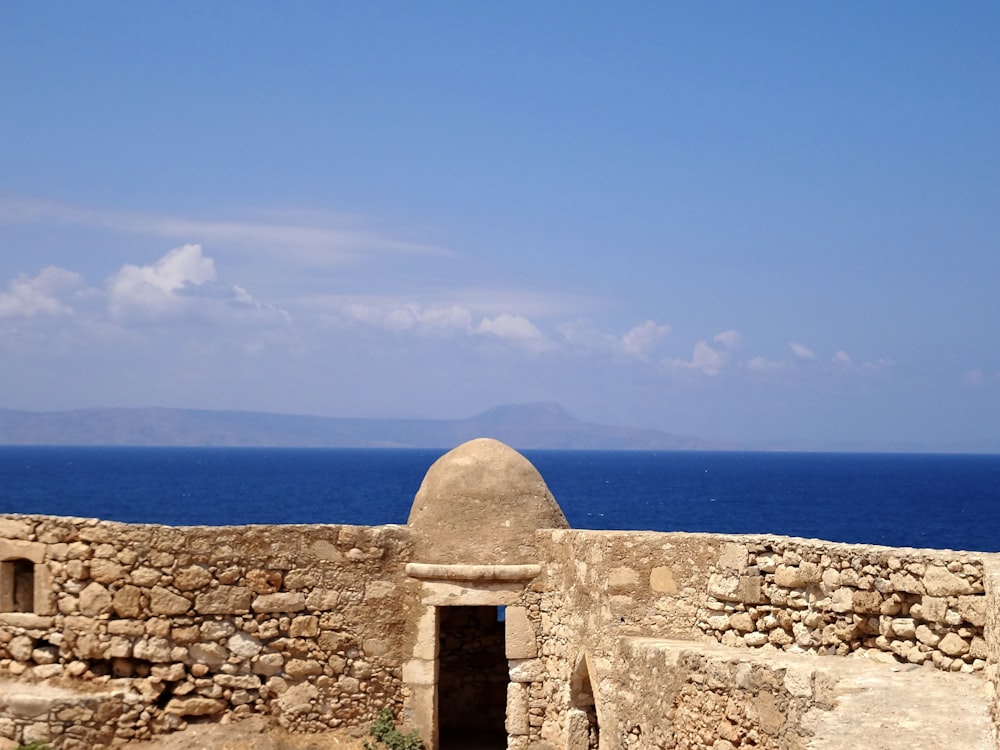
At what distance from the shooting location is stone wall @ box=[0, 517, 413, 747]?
10383 millimetres

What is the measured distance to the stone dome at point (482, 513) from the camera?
36.2 ft

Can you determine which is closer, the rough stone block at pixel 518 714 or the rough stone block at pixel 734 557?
the rough stone block at pixel 734 557

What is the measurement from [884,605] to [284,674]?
567cm

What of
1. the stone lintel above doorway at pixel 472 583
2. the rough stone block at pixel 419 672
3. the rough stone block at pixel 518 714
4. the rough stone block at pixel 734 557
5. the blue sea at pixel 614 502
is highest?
the rough stone block at pixel 734 557

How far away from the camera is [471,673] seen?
13.7 metres

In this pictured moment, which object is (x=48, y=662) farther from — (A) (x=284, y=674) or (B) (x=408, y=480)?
(B) (x=408, y=480)

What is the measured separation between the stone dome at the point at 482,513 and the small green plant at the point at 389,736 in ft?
4.97

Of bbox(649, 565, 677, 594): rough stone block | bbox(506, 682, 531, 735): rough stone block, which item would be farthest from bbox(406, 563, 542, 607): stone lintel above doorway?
bbox(649, 565, 677, 594): rough stone block

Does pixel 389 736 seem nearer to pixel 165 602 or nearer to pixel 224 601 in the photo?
Result: pixel 224 601

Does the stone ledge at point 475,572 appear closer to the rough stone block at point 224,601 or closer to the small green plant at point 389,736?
the small green plant at point 389,736

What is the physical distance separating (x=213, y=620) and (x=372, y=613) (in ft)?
4.77

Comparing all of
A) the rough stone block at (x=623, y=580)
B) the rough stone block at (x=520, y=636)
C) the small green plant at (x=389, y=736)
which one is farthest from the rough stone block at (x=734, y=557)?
the small green plant at (x=389, y=736)

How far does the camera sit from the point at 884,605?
7.54m

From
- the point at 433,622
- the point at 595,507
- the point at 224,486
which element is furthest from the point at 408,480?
the point at 433,622
